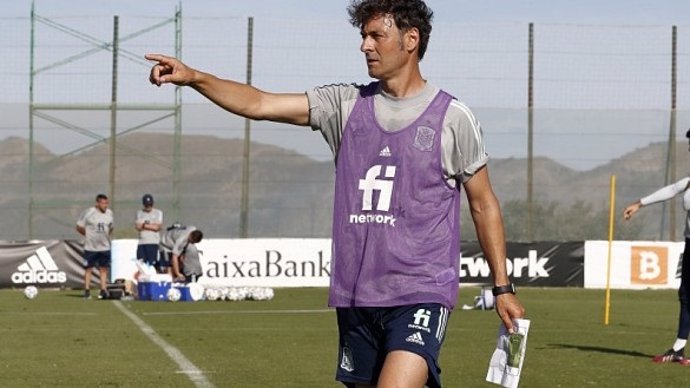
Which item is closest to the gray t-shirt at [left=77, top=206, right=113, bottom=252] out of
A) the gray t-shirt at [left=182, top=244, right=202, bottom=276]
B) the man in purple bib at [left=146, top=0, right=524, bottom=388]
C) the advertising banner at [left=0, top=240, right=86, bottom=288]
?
the gray t-shirt at [left=182, top=244, right=202, bottom=276]

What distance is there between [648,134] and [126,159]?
12476 mm

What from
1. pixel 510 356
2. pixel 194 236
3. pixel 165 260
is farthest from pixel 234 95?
pixel 165 260

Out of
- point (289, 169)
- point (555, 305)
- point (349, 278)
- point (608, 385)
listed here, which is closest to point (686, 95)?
point (289, 169)

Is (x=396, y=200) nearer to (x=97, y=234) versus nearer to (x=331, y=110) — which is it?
(x=331, y=110)

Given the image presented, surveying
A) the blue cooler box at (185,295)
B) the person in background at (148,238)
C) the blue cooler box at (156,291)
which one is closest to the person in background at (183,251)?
the person in background at (148,238)

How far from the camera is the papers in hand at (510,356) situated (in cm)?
706

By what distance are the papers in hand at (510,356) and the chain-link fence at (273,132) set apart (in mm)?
30497

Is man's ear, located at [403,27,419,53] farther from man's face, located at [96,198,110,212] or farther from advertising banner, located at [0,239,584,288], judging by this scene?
advertising banner, located at [0,239,584,288]

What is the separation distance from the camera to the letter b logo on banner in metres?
36.7

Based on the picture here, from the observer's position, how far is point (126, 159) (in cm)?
3794

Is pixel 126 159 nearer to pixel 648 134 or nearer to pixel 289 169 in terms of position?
pixel 289 169

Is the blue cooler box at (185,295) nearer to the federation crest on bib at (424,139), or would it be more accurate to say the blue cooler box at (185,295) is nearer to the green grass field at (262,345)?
the green grass field at (262,345)

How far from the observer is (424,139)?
7.14 metres

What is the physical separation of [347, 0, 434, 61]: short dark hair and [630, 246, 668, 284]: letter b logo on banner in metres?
29.9
